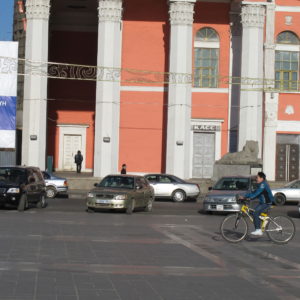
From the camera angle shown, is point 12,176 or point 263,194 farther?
point 12,176

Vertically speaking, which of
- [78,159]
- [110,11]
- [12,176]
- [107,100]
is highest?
[110,11]

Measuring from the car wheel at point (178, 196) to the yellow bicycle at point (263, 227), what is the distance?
60.8 ft

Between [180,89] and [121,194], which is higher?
[180,89]

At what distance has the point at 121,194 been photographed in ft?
89.4

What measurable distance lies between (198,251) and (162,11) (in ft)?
106

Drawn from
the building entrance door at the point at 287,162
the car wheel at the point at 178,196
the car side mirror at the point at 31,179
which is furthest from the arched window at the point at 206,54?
the car side mirror at the point at 31,179

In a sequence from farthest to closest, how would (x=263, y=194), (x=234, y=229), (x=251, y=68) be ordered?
(x=251, y=68), (x=263, y=194), (x=234, y=229)

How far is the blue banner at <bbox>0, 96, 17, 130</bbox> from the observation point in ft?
124

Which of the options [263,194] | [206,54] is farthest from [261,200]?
[206,54]

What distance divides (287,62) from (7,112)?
1760cm

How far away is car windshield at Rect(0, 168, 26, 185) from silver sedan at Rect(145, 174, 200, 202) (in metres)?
9.59

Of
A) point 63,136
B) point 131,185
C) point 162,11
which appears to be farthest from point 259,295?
point 63,136

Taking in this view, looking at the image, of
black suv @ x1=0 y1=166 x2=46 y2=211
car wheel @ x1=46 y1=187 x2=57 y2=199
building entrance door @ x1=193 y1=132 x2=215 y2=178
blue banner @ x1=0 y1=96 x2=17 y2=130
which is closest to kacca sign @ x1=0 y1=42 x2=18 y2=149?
blue banner @ x1=0 y1=96 x2=17 y2=130

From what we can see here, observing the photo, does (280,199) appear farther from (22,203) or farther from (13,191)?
(13,191)
